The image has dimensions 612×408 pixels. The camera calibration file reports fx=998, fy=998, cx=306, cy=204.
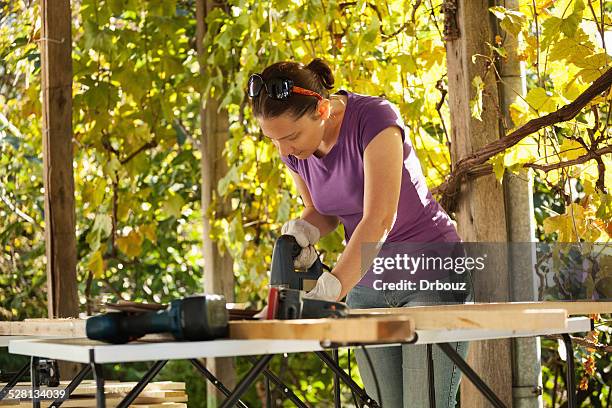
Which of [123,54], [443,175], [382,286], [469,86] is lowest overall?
[382,286]

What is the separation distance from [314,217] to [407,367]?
44 centimetres

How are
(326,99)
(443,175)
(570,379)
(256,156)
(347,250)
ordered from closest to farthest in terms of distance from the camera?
(570,379) < (347,250) < (326,99) < (443,175) < (256,156)

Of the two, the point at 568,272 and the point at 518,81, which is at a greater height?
the point at 518,81

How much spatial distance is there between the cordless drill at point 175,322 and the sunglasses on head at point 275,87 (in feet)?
2.67

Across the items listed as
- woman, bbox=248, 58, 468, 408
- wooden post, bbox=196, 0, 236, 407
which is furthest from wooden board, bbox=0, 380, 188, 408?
wooden post, bbox=196, 0, 236, 407

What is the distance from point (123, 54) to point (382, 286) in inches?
81.9

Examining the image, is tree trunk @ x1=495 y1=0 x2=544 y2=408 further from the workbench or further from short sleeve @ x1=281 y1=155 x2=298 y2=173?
the workbench

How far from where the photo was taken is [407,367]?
2291 millimetres

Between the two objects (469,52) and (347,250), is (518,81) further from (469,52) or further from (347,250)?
(347,250)

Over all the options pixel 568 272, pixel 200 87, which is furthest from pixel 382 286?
pixel 200 87

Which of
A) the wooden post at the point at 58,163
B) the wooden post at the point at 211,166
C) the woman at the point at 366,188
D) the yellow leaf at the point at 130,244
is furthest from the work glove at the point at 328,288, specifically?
the yellow leaf at the point at 130,244

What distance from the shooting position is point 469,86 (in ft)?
9.03

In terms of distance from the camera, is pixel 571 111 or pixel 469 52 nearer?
pixel 571 111

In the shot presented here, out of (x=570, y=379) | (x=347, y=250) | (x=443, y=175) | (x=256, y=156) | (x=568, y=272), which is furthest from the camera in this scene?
(x=256, y=156)
